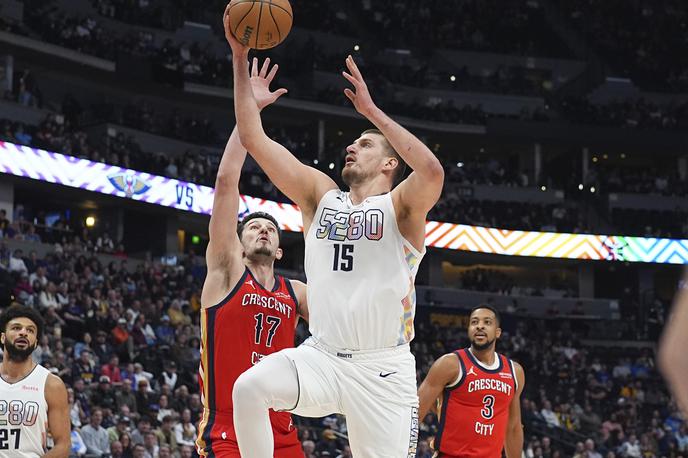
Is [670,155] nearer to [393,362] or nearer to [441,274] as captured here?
[441,274]

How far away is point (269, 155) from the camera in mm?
5602

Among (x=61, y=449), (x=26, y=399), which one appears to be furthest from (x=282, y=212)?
(x=61, y=449)

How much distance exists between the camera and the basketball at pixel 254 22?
5.70 metres

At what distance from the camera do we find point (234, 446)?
19.4 ft

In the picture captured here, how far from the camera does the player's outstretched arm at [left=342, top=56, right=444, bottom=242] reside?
17.2 ft

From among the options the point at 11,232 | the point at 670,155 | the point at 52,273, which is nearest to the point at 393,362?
the point at 52,273

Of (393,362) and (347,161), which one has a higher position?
(347,161)

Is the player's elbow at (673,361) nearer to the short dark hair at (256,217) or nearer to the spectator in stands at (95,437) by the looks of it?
the short dark hair at (256,217)

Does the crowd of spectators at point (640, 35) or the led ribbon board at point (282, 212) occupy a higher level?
the crowd of spectators at point (640, 35)

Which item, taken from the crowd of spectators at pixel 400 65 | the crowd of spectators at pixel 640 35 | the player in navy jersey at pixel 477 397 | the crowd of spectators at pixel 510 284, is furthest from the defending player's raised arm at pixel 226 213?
the crowd of spectators at pixel 640 35

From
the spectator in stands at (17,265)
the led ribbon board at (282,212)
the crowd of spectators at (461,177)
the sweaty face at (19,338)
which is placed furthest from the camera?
the crowd of spectators at (461,177)

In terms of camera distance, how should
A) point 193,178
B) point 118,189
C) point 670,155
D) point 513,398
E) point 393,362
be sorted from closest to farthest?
point 393,362
point 513,398
point 118,189
point 193,178
point 670,155

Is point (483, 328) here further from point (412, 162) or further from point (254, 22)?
point (254, 22)

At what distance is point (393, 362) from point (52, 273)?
18437 mm
